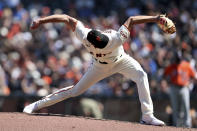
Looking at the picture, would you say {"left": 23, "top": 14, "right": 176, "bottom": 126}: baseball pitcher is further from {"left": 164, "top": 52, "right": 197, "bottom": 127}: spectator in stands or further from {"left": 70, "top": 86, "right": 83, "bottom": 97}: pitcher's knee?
{"left": 164, "top": 52, "right": 197, "bottom": 127}: spectator in stands

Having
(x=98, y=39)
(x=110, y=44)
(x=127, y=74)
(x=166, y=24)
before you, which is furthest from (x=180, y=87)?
(x=98, y=39)

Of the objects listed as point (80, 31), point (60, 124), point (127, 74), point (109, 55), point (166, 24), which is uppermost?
point (166, 24)

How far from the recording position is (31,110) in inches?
301

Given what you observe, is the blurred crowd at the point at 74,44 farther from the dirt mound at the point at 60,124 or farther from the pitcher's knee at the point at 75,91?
the dirt mound at the point at 60,124

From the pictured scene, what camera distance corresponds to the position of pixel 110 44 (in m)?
6.91

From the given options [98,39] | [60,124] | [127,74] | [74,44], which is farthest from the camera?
[74,44]

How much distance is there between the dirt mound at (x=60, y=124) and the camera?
6.76 m

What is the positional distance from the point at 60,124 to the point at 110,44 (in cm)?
131

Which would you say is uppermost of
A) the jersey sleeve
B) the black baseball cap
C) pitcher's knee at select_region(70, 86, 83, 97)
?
the jersey sleeve

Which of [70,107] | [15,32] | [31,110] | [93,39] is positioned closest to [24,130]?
[31,110]

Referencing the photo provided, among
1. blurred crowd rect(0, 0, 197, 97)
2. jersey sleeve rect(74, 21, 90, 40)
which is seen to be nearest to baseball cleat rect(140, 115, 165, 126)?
jersey sleeve rect(74, 21, 90, 40)

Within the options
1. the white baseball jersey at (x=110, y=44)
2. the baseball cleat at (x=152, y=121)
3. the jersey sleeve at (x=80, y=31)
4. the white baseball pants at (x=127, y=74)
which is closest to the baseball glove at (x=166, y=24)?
the white baseball jersey at (x=110, y=44)

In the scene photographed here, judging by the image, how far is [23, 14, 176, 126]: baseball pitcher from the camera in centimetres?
691

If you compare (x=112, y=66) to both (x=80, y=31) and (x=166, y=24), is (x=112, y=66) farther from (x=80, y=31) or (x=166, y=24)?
(x=166, y=24)
